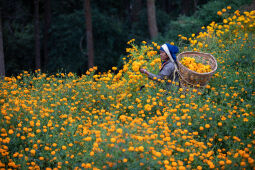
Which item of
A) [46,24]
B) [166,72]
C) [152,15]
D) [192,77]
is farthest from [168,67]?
[46,24]

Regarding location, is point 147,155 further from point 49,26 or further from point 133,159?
point 49,26

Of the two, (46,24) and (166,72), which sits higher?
(46,24)

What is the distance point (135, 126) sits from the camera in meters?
3.38

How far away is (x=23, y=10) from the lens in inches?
734

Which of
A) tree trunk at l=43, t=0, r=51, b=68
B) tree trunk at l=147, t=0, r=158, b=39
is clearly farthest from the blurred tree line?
tree trunk at l=147, t=0, r=158, b=39

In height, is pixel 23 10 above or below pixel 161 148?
above

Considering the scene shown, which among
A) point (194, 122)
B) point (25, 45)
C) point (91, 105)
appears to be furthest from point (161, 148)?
point (25, 45)

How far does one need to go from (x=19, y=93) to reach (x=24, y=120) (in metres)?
1.15

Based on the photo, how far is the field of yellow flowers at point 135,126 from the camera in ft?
10.1

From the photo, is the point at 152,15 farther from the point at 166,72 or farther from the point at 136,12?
the point at 166,72

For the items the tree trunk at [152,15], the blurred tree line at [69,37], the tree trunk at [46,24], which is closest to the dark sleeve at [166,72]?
the tree trunk at [152,15]

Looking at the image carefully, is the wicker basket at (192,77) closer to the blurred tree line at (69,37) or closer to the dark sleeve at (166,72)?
the dark sleeve at (166,72)

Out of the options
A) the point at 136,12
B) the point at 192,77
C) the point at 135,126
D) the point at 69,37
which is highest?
the point at 136,12

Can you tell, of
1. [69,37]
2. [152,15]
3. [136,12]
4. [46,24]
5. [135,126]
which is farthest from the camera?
[136,12]
